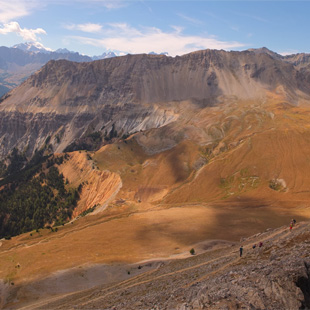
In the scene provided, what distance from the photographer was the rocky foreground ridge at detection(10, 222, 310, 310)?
14.2m

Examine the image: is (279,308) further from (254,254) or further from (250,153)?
(250,153)

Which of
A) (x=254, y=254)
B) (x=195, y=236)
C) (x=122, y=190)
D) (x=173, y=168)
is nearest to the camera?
(x=254, y=254)

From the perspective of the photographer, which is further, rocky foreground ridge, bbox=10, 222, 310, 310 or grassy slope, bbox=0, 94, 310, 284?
grassy slope, bbox=0, 94, 310, 284

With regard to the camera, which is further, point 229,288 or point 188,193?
point 188,193

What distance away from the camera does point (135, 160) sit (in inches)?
4289

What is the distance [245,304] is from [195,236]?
36.7 metres

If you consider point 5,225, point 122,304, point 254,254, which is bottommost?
point 5,225

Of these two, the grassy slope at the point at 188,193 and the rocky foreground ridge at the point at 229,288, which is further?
the grassy slope at the point at 188,193

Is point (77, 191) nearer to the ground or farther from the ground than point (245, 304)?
nearer to the ground

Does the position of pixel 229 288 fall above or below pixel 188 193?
above

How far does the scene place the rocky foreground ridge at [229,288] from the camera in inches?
561

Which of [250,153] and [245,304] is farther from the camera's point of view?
[250,153]

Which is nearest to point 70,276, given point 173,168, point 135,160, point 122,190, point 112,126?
point 122,190

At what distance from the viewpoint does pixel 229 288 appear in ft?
53.0
